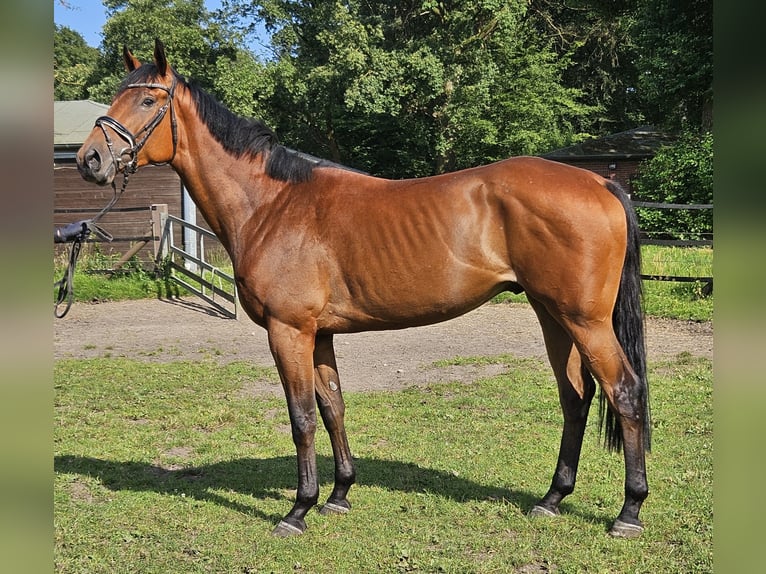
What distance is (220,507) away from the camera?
3.96 meters

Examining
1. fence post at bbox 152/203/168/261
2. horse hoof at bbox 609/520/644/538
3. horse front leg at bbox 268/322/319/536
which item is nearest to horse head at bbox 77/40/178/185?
horse front leg at bbox 268/322/319/536

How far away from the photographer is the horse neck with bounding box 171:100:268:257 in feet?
12.5

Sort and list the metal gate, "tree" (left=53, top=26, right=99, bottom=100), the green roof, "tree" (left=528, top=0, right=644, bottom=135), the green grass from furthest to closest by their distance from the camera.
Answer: "tree" (left=53, top=26, right=99, bottom=100), "tree" (left=528, top=0, right=644, bottom=135), the green roof, the metal gate, the green grass

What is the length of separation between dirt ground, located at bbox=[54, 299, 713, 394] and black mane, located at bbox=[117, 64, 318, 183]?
3320 mm

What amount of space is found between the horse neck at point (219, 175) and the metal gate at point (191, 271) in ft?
24.6

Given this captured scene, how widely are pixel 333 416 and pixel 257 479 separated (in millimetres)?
898

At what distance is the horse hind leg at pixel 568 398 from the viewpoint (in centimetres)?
378

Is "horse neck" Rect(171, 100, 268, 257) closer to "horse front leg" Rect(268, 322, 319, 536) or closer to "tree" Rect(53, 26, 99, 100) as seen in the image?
"horse front leg" Rect(268, 322, 319, 536)

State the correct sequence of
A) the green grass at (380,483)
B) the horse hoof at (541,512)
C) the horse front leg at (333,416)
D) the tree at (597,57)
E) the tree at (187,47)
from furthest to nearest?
1. the tree at (597,57)
2. the tree at (187,47)
3. the horse front leg at (333,416)
4. the horse hoof at (541,512)
5. the green grass at (380,483)

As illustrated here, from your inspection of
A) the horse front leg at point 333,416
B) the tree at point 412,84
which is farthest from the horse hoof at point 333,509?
the tree at point 412,84

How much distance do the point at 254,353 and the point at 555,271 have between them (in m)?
5.82

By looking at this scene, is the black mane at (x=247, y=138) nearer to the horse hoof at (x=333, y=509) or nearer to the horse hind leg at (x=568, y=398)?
the horse hind leg at (x=568, y=398)

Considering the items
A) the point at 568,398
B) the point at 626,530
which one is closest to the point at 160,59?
the point at 568,398
